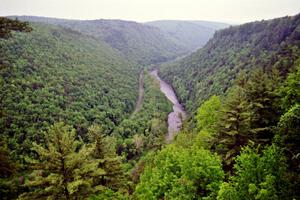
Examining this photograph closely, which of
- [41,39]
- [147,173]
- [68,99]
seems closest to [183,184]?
[147,173]

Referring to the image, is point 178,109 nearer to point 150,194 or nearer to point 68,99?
point 68,99

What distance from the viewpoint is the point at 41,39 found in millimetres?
114625

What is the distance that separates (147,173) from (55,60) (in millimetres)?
86273

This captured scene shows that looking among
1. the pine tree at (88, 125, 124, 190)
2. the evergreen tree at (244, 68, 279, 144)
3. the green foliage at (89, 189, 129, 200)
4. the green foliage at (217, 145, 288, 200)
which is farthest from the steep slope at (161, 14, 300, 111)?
the green foliage at (89, 189, 129, 200)

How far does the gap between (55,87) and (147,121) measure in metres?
31.2

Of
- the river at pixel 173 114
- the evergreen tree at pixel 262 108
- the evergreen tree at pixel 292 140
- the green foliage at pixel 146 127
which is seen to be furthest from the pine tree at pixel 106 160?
the river at pixel 173 114

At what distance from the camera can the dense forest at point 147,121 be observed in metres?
17.1

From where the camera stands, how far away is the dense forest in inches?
672

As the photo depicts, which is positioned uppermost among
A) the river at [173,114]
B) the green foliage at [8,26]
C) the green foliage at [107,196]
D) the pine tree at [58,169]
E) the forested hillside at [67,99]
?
the green foliage at [8,26]

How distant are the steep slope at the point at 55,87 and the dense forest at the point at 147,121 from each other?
359 mm

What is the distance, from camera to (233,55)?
336ft

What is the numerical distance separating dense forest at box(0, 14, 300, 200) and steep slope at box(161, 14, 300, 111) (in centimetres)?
57

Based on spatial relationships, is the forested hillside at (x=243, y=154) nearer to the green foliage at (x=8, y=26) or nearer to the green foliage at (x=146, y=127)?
the green foliage at (x=8, y=26)

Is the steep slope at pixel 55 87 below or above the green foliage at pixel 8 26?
below
